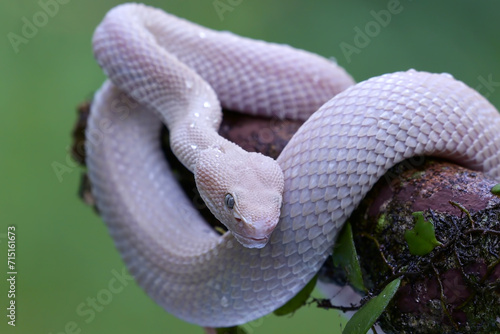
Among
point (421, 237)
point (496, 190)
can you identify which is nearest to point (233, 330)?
point (421, 237)

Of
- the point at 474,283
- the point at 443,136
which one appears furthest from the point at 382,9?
the point at 474,283

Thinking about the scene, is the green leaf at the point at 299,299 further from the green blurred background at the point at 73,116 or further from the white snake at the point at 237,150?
the green blurred background at the point at 73,116

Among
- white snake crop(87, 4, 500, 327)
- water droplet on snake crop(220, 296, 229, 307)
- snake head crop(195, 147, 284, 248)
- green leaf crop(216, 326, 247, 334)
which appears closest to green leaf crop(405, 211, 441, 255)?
white snake crop(87, 4, 500, 327)

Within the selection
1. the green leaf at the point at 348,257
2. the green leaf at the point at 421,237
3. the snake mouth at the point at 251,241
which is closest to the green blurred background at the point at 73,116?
the green leaf at the point at 348,257

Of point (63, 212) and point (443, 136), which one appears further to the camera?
point (63, 212)

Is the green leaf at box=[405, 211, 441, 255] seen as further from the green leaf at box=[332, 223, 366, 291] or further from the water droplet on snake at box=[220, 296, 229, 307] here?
the water droplet on snake at box=[220, 296, 229, 307]

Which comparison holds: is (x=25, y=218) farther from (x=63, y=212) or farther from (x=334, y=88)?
(x=334, y=88)
